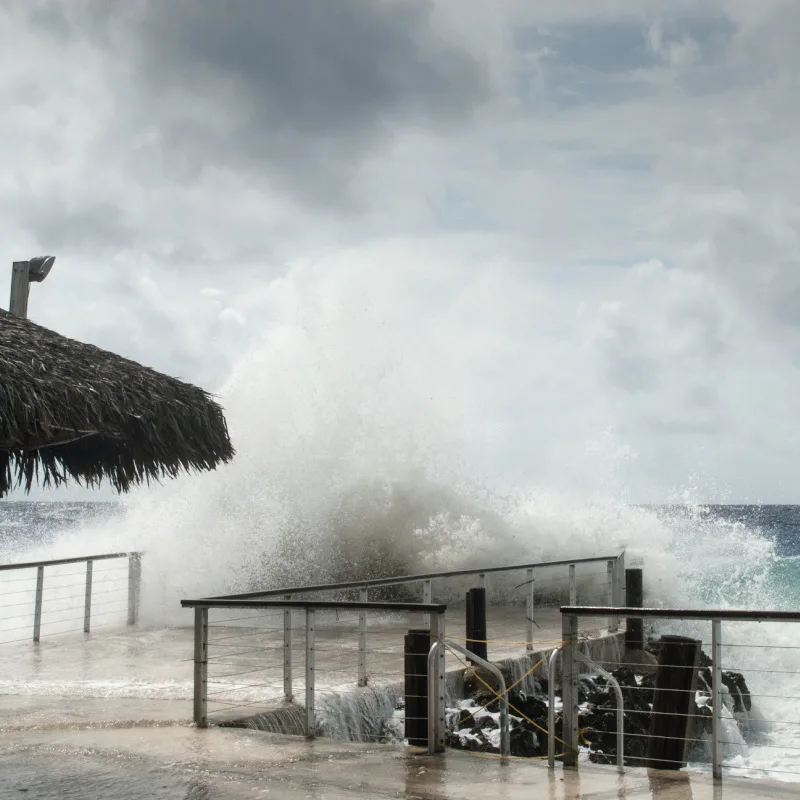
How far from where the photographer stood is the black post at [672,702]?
7.68m

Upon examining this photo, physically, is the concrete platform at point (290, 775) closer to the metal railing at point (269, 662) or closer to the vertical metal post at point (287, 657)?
Result: the metal railing at point (269, 662)

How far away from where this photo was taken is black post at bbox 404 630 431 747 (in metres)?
7.21

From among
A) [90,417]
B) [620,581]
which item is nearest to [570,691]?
[90,417]

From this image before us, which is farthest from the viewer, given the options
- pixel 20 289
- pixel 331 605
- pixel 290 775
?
pixel 20 289

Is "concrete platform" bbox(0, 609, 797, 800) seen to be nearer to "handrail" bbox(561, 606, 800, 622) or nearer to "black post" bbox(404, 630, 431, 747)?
"black post" bbox(404, 630, 431, 747)

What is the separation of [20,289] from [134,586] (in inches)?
292

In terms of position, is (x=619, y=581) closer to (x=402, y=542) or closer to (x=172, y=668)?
(x=172, y=668)

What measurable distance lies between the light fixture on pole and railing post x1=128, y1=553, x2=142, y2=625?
22.6ft

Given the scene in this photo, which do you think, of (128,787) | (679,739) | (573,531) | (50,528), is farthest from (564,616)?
(50,528)

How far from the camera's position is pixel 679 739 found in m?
7.58

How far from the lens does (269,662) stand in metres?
10.4

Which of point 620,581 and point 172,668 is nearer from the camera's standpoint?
point 172,668

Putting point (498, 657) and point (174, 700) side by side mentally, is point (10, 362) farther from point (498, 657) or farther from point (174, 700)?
point (498, 657)

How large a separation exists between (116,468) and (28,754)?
6.35 ft
